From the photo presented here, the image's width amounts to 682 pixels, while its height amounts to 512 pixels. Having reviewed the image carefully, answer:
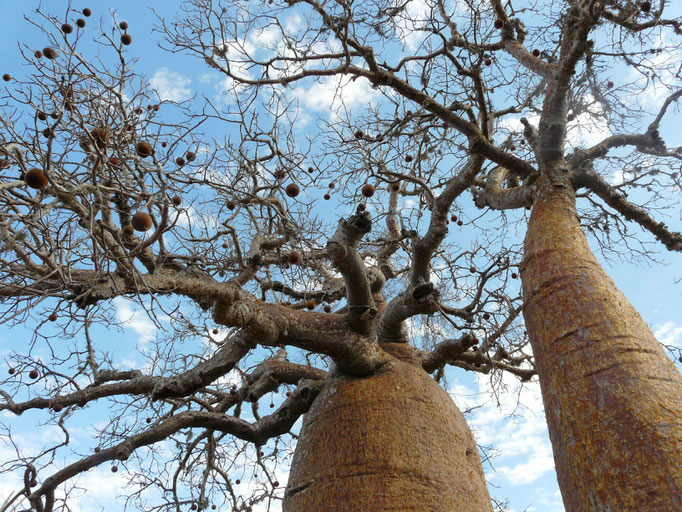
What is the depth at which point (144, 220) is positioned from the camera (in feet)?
6.30

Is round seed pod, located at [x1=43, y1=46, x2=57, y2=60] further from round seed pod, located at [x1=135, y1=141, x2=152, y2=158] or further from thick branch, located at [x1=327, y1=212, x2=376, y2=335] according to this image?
thick branch, located at [x1=327, y1=212, x2=376, y2=335]

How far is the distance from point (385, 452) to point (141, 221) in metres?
1.47

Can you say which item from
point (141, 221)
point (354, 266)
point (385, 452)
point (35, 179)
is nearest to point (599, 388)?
point (385, 452)

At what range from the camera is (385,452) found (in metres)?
2.12

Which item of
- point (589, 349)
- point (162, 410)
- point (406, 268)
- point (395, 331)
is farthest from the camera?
point (406, 268)

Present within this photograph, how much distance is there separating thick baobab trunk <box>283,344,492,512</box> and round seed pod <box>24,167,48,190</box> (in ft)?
5.44

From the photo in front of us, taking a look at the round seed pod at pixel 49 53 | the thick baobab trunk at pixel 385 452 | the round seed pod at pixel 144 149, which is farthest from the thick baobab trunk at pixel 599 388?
the round seed pod at pixel 49 53

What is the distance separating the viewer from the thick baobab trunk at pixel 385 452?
6.53 feet

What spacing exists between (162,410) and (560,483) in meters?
3.63

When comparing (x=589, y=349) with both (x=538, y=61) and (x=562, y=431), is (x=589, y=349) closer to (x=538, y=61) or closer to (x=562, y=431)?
(x=562, y=431)

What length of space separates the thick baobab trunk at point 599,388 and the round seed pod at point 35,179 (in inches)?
76.6

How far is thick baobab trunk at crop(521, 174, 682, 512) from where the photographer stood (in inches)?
50.1

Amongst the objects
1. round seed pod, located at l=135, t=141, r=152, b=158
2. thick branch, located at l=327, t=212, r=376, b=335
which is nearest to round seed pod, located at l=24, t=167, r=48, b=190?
round seed pod, located at l=135, t=141, r=152, b=158

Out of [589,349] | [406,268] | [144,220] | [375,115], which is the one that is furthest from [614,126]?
[144,220]
